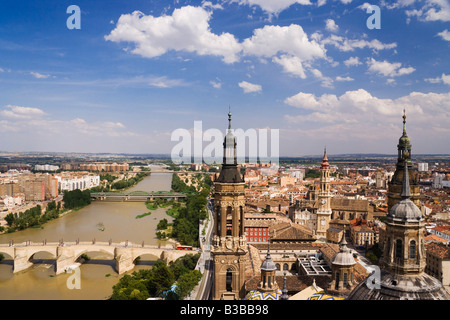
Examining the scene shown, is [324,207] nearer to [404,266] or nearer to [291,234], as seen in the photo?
[291,234]

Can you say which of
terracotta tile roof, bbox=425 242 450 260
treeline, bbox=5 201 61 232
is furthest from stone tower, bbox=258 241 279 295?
treeline, bbox=5 201 61 232

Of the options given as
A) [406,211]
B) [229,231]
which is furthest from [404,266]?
[229,231]

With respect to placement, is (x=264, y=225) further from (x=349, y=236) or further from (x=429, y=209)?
(x=429, y=209)

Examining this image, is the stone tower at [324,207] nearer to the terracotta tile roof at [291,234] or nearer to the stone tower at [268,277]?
the terracotta tile roof at [291,234]

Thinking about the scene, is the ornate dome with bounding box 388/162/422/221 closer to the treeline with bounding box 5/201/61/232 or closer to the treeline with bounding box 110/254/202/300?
the treeline with bounding box 110/254/202/300

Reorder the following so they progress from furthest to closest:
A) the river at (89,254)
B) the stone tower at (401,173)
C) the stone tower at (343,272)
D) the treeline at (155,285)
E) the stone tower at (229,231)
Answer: the river at (89,254), the treeline at (155,285), the stone tower at (343,272), the stone tower at (401,173), the stone tower at (229,231)

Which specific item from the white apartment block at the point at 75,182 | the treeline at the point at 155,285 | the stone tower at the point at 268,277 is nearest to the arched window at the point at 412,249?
the stone tower at the point at 268,277
